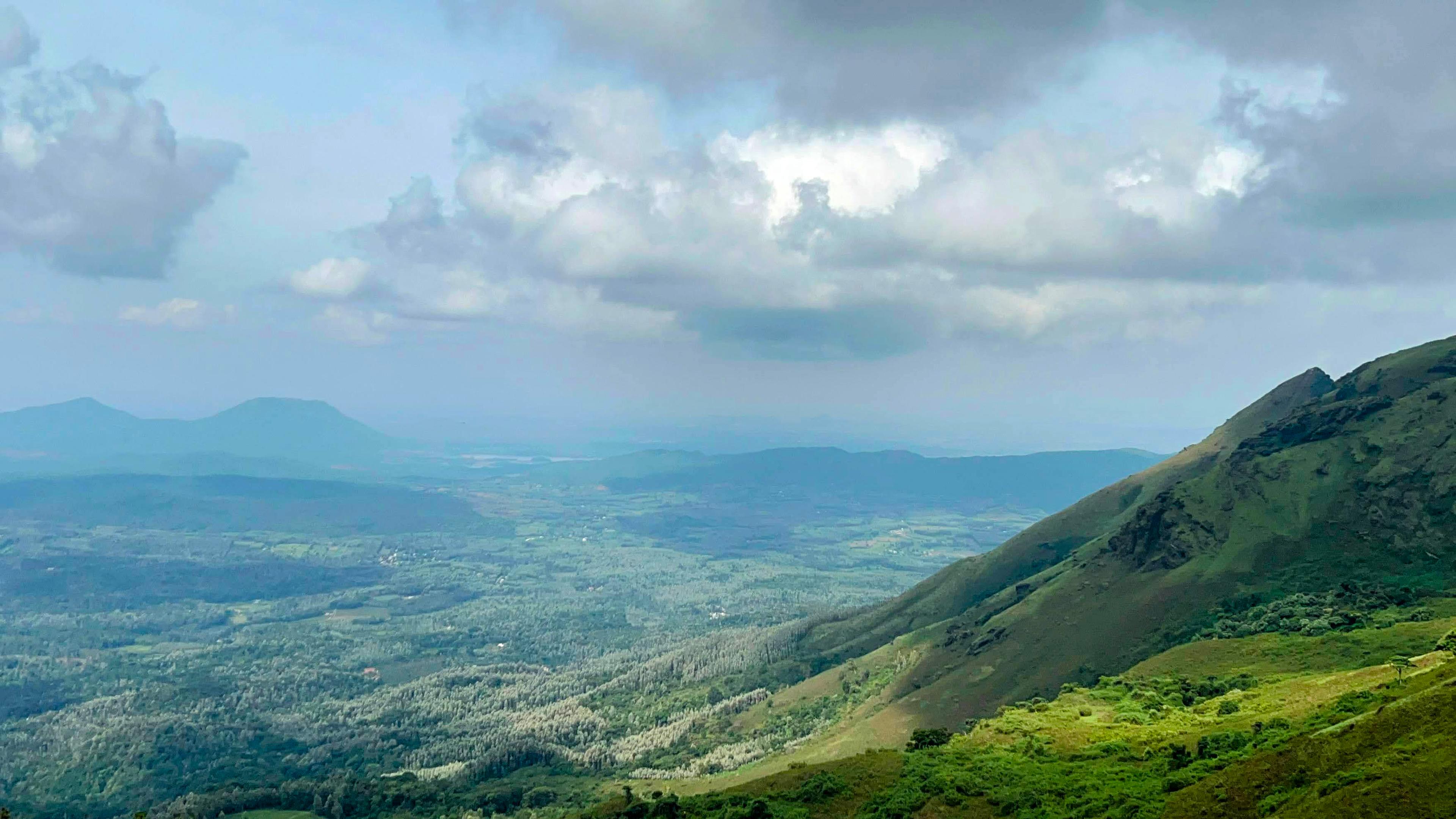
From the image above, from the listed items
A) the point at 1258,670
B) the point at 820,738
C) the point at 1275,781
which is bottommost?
the point at 820,738

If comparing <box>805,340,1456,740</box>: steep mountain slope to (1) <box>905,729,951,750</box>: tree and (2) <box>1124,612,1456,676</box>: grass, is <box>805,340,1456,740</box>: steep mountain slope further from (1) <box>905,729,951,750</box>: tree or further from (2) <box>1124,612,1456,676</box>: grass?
(1) <box>905,729,951,750</box>: tree

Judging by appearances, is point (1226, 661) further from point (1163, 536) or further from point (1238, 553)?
point (1163, 536)

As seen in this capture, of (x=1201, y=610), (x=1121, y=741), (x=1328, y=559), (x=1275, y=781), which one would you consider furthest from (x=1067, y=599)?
(x=1275, y=781)

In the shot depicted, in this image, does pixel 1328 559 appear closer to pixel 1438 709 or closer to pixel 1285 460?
pixel 1285 460

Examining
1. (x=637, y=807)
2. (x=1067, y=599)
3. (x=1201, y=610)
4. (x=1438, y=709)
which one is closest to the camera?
(x=1438, y=709)

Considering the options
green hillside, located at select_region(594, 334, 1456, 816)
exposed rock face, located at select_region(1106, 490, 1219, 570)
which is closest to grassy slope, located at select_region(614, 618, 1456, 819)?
green hillside, located at select_region(594, 334, 1456, 816)

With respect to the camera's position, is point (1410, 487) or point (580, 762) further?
point (580, 762)

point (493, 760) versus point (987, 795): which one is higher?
point (987, 795)
